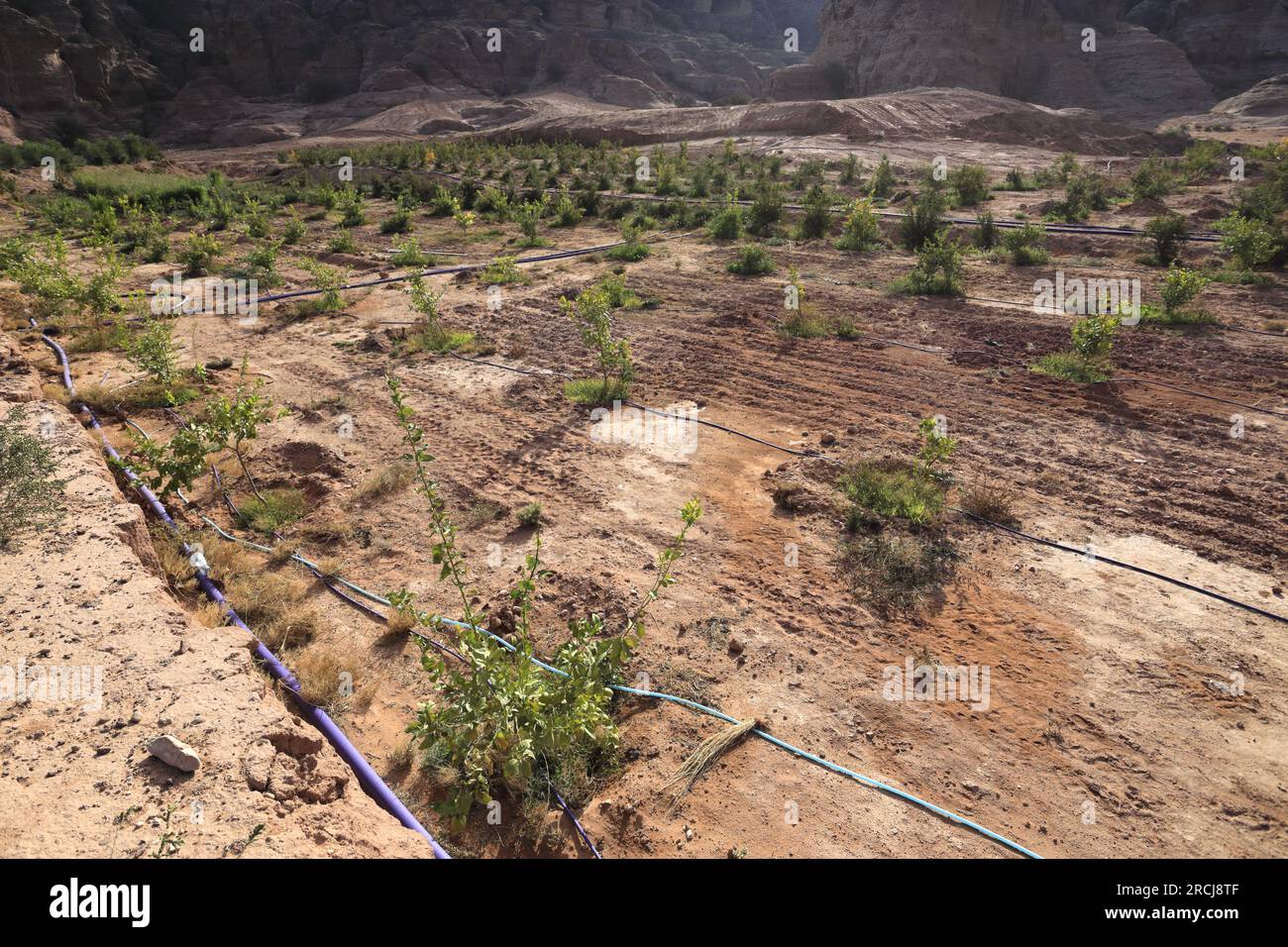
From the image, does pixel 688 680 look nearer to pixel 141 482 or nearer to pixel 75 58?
pixel 141 482

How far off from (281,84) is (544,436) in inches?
1894

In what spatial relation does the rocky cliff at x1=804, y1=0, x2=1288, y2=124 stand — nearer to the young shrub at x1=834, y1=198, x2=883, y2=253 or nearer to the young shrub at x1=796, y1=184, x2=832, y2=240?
the young shrub at x1=796, y1=184, x2=832, y2=240

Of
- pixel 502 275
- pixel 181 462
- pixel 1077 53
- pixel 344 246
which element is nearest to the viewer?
pixel 181 462

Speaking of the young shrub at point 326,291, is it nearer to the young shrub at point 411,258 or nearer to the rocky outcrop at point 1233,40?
the young shrub at point 411,258

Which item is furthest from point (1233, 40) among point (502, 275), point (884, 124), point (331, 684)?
point (331, 684)

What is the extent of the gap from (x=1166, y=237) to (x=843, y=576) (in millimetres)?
10756

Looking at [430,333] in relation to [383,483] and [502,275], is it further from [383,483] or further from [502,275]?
[383,483]

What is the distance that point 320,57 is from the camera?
140 feet

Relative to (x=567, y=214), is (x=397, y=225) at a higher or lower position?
lower

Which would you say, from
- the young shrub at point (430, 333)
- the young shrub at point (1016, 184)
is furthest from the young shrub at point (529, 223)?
the young shrub at point (1016, 184)

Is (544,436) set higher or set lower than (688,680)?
higher

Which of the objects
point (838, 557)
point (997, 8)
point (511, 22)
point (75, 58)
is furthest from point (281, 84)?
point (838, 557)

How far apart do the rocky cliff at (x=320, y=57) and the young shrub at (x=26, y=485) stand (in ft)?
120
